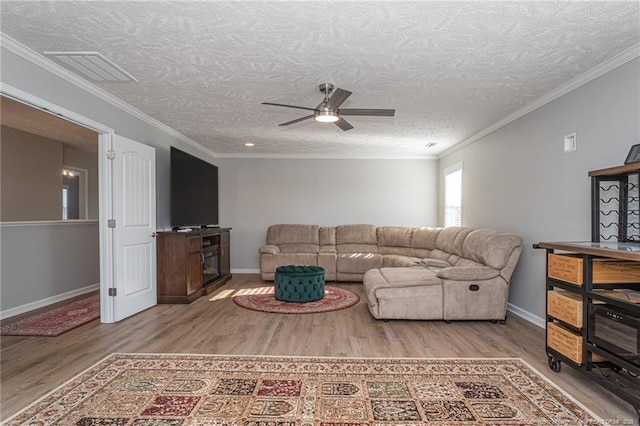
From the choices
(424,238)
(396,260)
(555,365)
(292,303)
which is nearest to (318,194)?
(396,260)

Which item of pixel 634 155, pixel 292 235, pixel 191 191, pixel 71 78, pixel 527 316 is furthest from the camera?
pixel 292 235

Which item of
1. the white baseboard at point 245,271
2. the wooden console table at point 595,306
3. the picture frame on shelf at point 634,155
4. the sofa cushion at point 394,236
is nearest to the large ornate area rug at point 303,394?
the wooden console table at point 595,306

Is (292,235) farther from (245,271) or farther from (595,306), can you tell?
(595,306)

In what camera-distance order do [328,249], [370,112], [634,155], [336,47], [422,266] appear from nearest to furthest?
1. [634,155]
2. [336,47]
3. [370,112]
4. [422,266]
5. [328,249]

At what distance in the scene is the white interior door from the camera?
147 inches

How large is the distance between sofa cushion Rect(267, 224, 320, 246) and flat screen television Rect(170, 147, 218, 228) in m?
1.13

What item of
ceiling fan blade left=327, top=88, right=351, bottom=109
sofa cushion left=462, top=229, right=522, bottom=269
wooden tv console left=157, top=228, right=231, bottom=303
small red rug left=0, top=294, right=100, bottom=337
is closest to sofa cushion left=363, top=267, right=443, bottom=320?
sofa cushion left=462, top=229, right=522, bottom=269

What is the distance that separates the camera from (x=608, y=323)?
2082 mm

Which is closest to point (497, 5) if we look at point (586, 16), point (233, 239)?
point (586, 16)

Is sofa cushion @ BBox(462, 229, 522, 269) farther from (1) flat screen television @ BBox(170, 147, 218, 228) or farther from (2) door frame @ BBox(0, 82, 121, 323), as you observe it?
(2) door frame @ BBox(0, 82, 121, 323)

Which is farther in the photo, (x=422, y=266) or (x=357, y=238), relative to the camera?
(x=357, y=238)

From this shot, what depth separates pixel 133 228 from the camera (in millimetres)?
3982

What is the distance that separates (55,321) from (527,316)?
522cm

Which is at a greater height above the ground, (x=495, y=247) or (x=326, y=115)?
(x=326, y=115)
